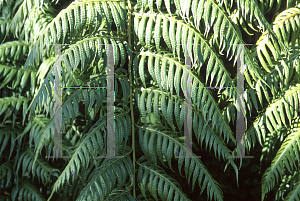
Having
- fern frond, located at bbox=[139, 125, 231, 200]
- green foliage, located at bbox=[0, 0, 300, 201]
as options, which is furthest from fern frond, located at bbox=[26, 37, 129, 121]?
fern frond, located at bbox=[139, 125, 231, 200]

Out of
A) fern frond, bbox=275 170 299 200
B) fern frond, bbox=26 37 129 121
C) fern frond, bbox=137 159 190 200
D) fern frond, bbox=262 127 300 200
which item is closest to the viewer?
fern frond, bbox=26 37 129 121

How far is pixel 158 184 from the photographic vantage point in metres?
1.23

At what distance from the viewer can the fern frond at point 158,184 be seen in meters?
1.22

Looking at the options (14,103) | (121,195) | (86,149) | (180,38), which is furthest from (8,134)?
(180,38)

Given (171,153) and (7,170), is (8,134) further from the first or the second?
(171,153)

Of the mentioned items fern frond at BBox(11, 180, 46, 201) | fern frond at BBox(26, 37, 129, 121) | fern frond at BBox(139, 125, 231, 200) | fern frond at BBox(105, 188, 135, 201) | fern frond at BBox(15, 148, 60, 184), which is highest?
fern frond at BBox(26, 37, 129, 121)

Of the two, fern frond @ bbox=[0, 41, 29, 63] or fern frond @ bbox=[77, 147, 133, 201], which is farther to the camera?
fern frond @ bbox=[0, 41, 29, 63]

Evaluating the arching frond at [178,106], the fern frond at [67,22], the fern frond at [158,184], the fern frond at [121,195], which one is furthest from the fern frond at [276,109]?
the fern frond at [67,22]

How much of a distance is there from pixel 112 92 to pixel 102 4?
0.41 m

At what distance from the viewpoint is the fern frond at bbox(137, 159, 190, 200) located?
3.99 feet

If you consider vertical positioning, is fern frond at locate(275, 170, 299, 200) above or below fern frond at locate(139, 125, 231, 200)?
below

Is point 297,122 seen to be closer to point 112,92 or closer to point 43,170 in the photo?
point 112,92

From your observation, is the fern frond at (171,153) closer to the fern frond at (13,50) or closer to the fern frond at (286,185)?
the fern frond at (286,185)

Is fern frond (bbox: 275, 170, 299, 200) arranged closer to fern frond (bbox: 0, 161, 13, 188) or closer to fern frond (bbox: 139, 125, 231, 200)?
fern frond (bbox: 139, 125, 231, 200)
